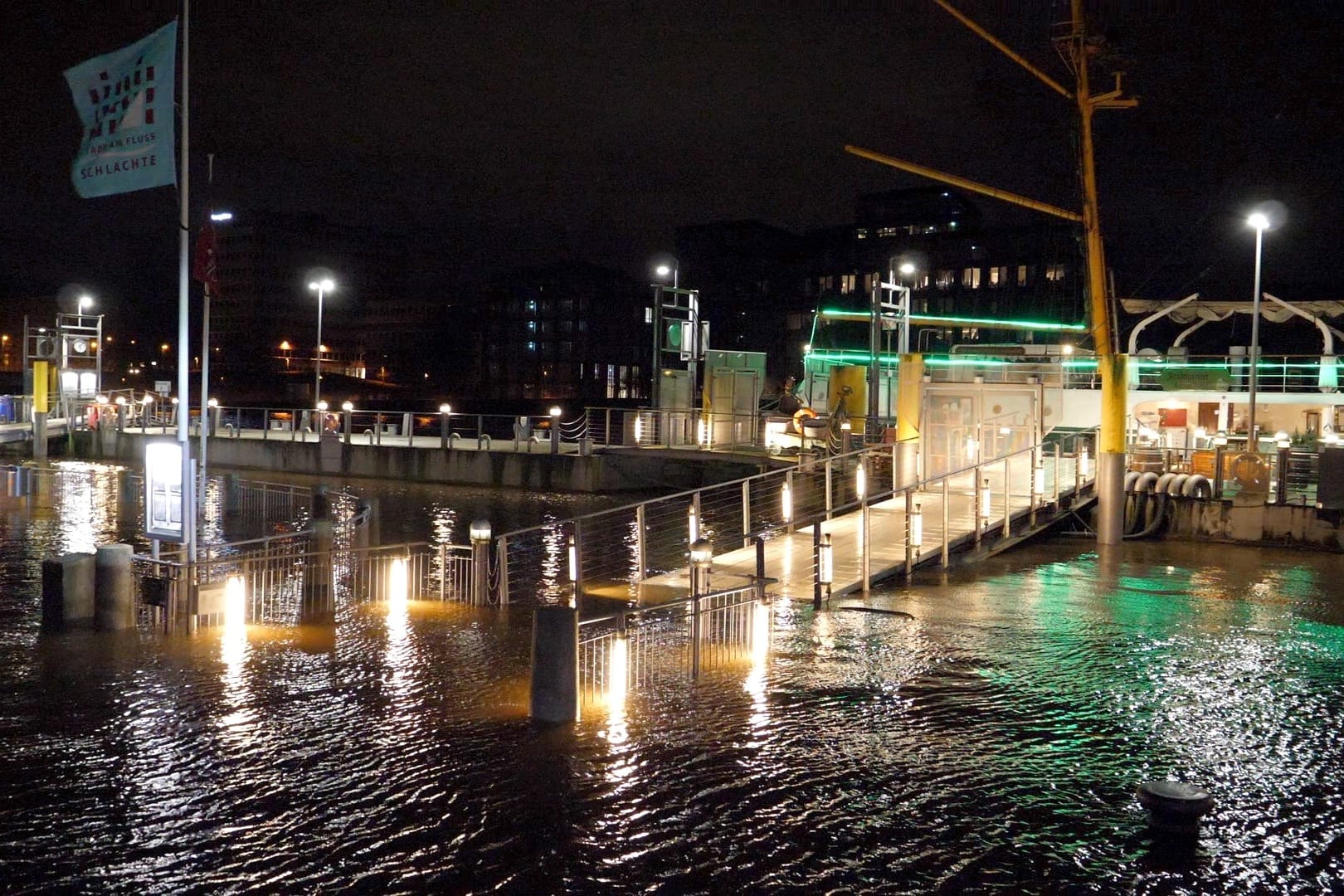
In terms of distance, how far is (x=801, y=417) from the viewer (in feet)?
104

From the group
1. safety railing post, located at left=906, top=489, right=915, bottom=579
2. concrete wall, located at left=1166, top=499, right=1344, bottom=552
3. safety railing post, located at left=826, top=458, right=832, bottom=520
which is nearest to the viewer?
safety railing post, located at left=826, top=458, right=832, bottom=520

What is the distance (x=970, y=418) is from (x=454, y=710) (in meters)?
16.3

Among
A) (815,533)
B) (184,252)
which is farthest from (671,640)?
(184,252)

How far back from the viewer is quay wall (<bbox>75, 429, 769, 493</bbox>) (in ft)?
111

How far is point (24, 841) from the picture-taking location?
6.66 meters

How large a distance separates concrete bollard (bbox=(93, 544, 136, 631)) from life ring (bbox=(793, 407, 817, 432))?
69.5 ft

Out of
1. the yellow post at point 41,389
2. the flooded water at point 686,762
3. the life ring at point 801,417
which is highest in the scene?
the yellow post at point 41,389

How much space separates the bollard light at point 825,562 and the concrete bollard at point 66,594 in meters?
8.44

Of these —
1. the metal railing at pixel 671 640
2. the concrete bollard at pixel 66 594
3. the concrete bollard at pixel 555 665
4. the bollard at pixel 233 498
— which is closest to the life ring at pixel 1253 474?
the metal railing at pixel 671 640

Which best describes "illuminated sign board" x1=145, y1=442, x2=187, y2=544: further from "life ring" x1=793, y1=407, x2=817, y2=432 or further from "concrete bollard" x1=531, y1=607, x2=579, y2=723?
"life ring" x1=793, y1=407, x2=817, y2=432

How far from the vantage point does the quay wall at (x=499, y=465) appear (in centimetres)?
3397

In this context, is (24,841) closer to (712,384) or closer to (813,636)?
(813,636)

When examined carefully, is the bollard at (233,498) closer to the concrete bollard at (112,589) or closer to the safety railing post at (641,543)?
the concrete bollard at (112,589)

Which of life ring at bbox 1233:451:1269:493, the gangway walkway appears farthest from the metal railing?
life ring at bbox 1233:451:1269:493
